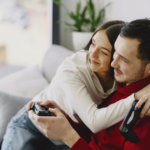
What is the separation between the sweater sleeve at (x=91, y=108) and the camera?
0.84 m

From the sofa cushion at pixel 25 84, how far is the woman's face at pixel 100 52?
2.66 ft

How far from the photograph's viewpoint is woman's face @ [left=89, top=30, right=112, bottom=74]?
0.99 metres

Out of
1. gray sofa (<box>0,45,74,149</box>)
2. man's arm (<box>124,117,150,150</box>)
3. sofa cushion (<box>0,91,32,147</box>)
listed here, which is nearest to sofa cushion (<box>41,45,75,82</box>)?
gray sofa (<box>0,45,74,149</box>)

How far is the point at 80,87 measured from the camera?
0.95 m

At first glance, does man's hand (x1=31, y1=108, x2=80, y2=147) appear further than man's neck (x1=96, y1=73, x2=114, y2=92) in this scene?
No

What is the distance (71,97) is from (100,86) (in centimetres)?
22

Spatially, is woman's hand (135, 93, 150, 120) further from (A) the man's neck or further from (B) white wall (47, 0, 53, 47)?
(B) white wall (47, 0, 53, 47)

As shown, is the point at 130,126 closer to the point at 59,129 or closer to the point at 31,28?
the point at 59,129

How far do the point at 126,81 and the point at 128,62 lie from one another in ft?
0.35

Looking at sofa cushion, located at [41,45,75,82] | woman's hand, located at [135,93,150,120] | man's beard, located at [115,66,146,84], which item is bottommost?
sofa cushion, located at [41,45,75,82]

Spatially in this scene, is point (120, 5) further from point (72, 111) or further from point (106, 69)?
point (72, 111)

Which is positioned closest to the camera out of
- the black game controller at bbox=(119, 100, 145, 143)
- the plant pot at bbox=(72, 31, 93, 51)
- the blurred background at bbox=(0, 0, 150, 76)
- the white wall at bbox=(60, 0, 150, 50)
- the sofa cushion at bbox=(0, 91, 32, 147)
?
the black game controller at bbox=(119, 100, 145, 143)

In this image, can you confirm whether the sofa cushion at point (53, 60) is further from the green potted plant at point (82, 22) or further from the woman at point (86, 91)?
the woman at point (86, 91)

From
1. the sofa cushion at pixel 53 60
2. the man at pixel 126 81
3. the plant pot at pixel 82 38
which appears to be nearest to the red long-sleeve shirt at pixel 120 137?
the man at pixel 126 81
